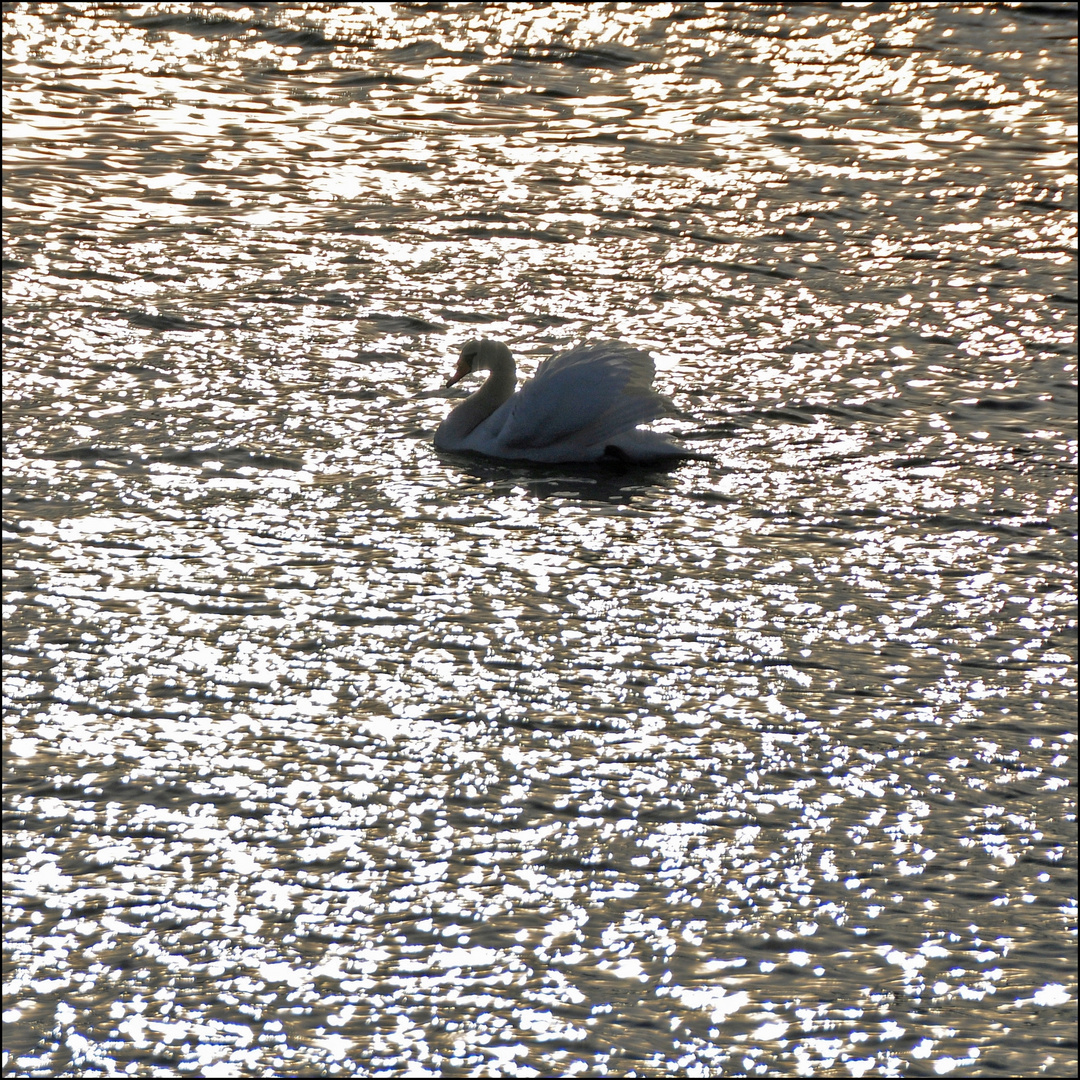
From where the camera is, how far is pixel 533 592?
9688mm

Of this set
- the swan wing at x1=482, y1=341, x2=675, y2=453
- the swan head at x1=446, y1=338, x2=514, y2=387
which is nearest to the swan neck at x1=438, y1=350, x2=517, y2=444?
the swan head at x1=446, y1=338, x2=514, y2=387

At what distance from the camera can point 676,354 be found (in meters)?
12.7

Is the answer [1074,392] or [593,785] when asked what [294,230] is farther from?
[593,785]

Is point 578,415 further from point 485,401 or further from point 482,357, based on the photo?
point 482,357

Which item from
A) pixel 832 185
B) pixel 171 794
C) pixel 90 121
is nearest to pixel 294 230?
pixel 90 121

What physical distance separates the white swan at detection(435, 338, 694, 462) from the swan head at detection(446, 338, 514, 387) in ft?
1.02

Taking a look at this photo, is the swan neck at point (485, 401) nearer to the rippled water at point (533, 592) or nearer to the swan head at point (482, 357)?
the swan head at point (482, 357)

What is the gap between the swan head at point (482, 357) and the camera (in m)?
11.8

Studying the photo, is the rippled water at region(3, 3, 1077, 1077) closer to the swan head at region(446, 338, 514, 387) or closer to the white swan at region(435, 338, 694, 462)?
the white swan at region(435, 338, 694, 462)

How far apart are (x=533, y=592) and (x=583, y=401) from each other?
1978mm

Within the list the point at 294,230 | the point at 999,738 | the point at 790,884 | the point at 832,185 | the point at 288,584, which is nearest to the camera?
the point at 790,884

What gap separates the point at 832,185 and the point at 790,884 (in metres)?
9.81

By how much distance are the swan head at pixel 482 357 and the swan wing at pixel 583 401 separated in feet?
1.24

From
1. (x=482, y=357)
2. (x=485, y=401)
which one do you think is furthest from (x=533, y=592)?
(x=482, y=357)
